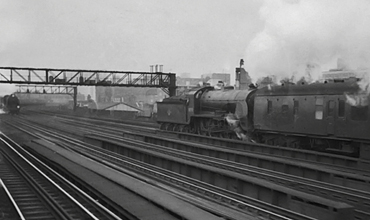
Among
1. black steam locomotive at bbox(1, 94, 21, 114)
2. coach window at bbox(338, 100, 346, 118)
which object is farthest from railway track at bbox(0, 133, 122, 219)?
black steam locomotive at bbox(1, 94, 21, 114)

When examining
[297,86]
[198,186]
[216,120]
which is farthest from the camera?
[216,120]

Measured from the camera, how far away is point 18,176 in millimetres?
16844

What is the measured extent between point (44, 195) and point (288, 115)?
11.9 meters

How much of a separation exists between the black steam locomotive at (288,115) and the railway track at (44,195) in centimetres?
1063

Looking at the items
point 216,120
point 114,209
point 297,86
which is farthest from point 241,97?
point 114,209

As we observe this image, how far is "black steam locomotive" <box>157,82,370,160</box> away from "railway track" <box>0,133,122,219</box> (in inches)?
418

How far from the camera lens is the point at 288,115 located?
1970cm

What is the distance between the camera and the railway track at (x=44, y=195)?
11.1 metres

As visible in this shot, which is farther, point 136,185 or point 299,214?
point 136,185

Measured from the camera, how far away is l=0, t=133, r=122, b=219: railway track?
36.4 ft

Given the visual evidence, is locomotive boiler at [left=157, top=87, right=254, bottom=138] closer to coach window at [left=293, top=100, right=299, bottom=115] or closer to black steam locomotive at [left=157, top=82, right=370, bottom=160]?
black steam locomotive at [left=157, top=82, right=370, bottom=160]

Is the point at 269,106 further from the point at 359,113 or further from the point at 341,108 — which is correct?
the point at 359,113

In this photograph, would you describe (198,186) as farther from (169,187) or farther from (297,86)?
(297,86)

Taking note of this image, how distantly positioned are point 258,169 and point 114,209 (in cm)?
695
